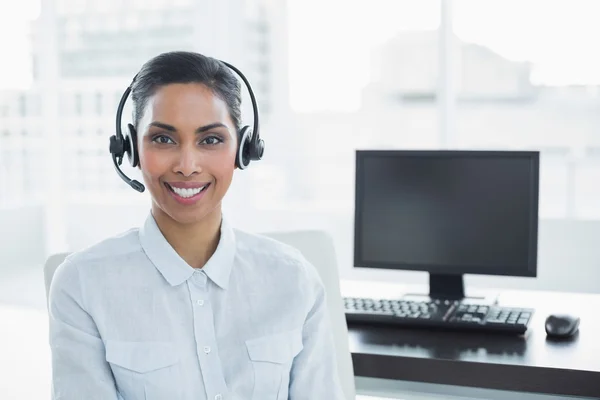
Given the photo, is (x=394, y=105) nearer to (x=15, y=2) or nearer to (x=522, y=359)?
(x=15, y=2)

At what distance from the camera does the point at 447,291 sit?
204 cm

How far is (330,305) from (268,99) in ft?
12.3

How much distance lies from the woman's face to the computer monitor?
808 millimetres

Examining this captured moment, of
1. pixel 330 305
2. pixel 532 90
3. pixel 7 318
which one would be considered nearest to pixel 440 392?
pixel 330 305

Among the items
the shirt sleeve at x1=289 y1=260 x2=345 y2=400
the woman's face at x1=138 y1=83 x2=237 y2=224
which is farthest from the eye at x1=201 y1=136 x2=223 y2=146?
the shirt sleeve at x1=289 y1=260 x2=345 y2=400

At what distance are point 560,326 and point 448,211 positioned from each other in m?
0.43

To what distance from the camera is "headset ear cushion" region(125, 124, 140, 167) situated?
1311mm

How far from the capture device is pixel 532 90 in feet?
15.5

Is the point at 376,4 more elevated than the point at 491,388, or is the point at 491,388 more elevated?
the point at 376,4

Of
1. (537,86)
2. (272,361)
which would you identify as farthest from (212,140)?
(537,86)

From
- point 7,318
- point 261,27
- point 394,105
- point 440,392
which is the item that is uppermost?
point 261,27

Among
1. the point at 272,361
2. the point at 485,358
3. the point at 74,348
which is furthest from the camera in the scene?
the point at 485,358

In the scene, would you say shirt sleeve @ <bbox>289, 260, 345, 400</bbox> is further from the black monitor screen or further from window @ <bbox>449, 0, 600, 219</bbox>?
window @ <bbox>449, 0, 600, 219</bbox>

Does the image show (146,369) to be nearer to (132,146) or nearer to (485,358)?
(132,146)
